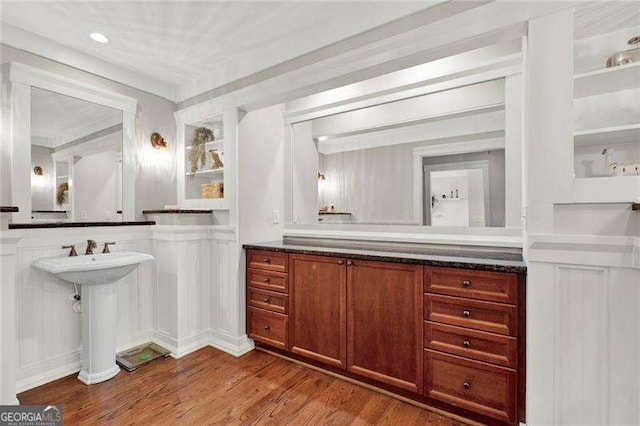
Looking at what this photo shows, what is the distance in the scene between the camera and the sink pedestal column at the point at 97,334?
7.66 feet

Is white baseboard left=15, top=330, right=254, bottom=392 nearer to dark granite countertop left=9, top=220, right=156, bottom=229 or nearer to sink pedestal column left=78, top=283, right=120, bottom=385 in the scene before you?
sink pedestal column left=78, top=283, right=120, bottom=385

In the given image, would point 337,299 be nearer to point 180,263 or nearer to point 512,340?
point 512,340

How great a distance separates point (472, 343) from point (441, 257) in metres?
0.52

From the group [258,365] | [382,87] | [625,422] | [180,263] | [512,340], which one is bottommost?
[258,365]

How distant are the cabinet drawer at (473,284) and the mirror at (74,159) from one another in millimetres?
2822

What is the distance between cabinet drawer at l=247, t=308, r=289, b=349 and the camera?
2.63 metres

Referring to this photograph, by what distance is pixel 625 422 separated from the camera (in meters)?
1.44

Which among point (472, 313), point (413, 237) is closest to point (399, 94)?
point (413, 237)

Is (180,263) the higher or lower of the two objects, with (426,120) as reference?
Answer: lower

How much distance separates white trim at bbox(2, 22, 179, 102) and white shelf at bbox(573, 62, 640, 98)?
3392 millimetres

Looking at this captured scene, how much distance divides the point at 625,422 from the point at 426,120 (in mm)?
2065

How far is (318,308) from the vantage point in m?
2.42

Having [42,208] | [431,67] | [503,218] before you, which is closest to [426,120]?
[431,67]

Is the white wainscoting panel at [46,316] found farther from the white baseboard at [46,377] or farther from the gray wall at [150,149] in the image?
the gray wall at [150,149]
